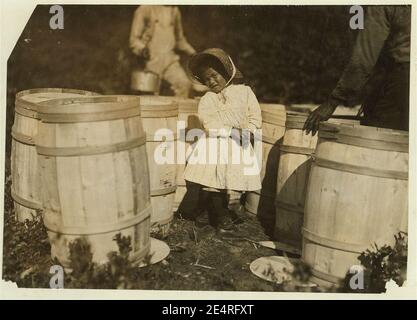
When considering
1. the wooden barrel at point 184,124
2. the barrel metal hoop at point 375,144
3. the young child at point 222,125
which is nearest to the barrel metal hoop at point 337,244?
the barrel metal hoop at point 375,144

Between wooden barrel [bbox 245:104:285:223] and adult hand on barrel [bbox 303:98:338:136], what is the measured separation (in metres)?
0.41

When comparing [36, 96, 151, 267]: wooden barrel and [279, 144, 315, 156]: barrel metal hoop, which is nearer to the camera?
[36, 96, 151, 267]: wooden barrel

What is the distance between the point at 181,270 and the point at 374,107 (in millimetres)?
2081

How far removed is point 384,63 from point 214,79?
139 cm

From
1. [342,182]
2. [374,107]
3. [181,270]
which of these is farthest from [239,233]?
[374,107]

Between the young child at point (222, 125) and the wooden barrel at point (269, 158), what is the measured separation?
169mm

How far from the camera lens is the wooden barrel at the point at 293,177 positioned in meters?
3.54

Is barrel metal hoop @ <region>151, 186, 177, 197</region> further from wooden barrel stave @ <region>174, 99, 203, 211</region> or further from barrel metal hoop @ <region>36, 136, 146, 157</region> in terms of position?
barrel metal hoop @ <region>36, 136, 146, 157</region>

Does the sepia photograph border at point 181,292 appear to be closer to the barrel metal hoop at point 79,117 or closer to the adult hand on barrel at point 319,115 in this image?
the adult hand on barrel at point 319,115

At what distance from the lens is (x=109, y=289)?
313 cm

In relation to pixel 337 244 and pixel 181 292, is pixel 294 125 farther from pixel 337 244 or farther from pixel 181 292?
pixel 181 292

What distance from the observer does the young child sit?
3717mm

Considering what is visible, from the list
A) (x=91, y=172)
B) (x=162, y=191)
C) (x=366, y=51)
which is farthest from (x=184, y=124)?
(x=366, y=51)

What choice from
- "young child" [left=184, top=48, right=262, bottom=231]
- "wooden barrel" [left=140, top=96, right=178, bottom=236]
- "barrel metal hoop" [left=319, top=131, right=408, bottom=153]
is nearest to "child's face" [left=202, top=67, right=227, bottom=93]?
"young child" [left=184, top=48, right=262, bottom=231]
